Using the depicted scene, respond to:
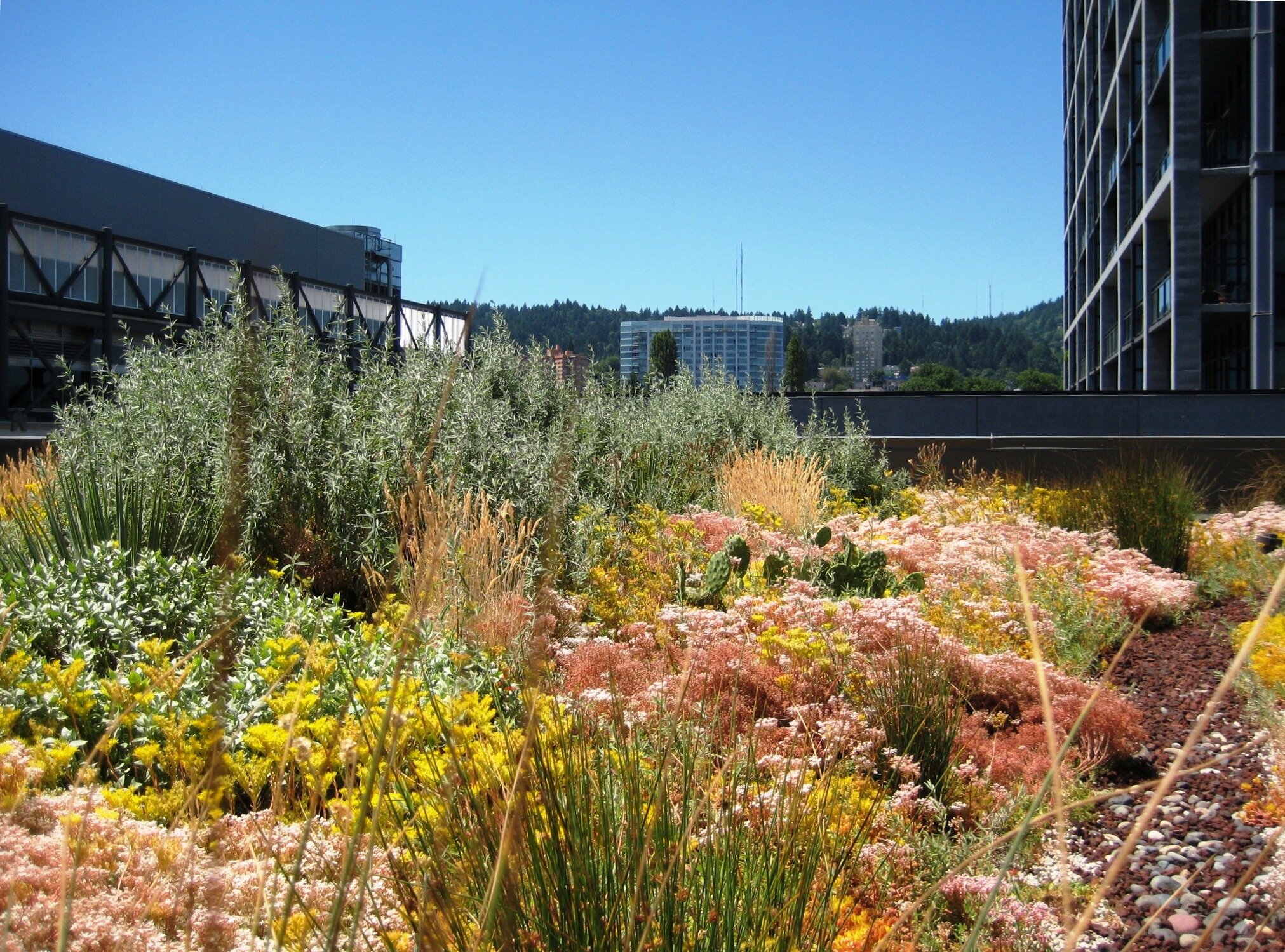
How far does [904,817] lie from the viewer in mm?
2949

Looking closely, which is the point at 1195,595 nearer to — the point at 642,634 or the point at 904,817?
the point at 642,634

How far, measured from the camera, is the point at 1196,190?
21922 millimetres

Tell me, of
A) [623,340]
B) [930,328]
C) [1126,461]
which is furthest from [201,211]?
[930,328]

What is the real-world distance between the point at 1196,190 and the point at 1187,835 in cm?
2236

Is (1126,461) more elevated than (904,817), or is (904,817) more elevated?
(1126,461)

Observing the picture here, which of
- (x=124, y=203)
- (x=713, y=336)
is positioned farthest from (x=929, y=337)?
(x=124, y=203)

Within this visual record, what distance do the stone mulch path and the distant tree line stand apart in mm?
77684

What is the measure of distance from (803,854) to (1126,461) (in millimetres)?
10709

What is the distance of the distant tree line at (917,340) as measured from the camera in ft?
325

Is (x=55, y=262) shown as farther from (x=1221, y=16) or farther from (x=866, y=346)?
(x=866, y=346)

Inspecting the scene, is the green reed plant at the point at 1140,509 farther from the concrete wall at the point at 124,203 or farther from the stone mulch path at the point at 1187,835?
the concrete wall at the point at 124,203

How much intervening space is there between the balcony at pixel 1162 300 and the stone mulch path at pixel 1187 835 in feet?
68.3

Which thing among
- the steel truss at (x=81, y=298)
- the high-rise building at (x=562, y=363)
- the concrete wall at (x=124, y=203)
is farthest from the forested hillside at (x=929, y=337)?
the high-rise building at (x=562, y=363)

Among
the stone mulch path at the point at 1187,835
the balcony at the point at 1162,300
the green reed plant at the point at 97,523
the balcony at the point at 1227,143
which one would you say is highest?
the balcony at the point at 1227,143
